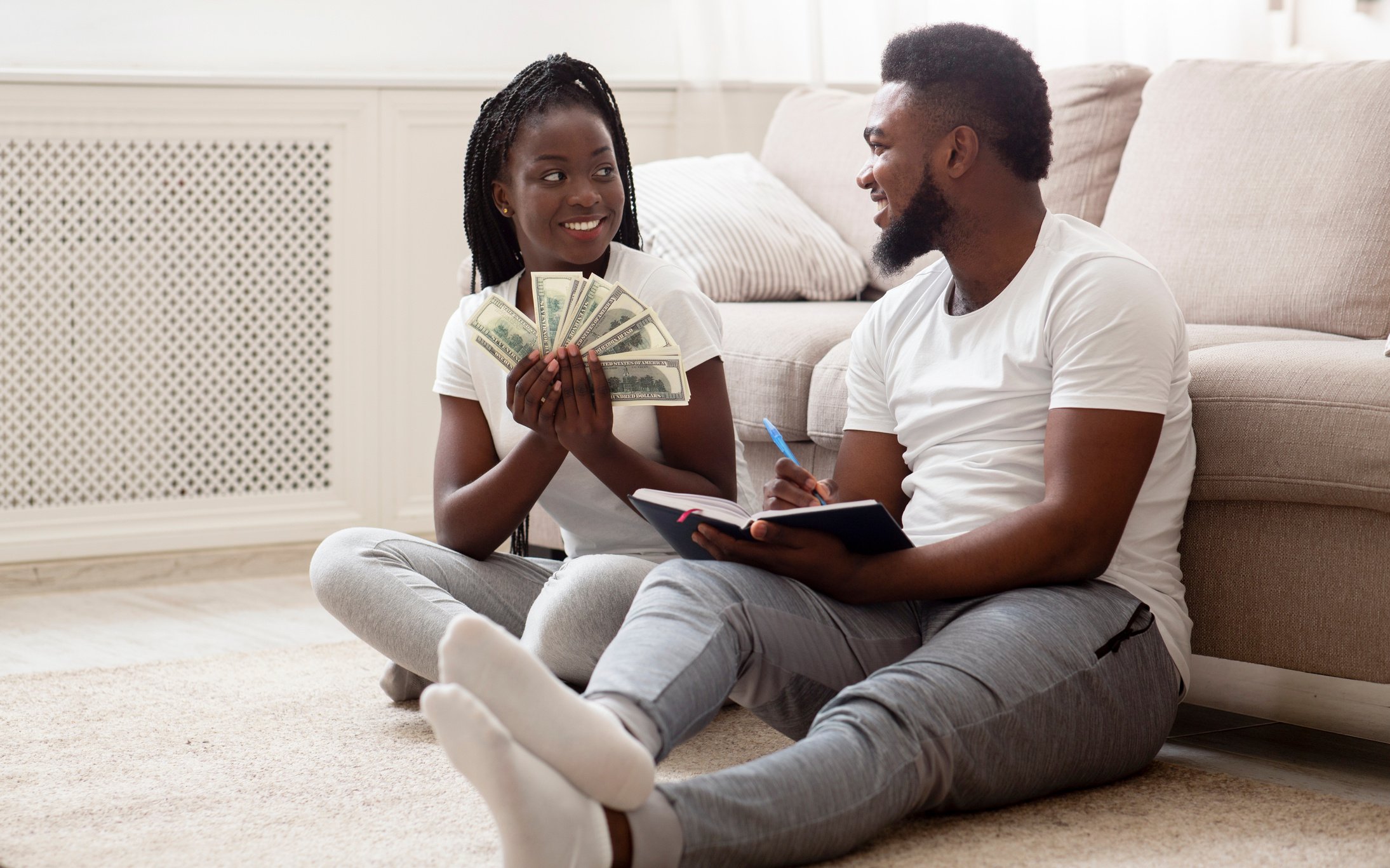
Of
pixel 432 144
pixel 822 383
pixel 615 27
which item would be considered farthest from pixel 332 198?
Answer: pixel 822 383

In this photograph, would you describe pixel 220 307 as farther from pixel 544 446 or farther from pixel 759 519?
pixel 759 519

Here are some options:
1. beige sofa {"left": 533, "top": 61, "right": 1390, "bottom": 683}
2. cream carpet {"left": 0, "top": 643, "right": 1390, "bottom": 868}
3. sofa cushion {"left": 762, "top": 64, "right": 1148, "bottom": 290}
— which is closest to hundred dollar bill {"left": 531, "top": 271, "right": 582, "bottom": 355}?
cream carpet {"left": 0, "top": 643, "right": 1390, "bottom": 868}

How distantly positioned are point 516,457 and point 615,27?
207 cm

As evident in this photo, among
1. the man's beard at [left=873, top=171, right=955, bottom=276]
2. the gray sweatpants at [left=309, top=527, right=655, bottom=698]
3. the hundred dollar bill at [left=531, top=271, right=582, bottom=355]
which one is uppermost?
the man's beard at [left=873, top=171, right=955, bottom=276]

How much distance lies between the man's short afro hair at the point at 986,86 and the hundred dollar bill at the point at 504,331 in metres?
0.51

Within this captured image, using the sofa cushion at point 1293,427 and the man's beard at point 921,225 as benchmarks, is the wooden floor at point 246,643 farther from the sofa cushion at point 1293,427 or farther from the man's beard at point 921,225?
the man's beard at point 921,225

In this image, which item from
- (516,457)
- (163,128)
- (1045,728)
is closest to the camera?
(1045,728)

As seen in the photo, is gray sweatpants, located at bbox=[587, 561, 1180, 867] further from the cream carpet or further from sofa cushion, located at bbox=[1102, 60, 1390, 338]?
sofa cushion, located at bbox=[1102, 60, 1390, 338]

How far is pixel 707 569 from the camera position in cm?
147

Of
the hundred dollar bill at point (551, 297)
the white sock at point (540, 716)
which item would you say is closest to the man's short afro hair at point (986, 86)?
the hundred dollar bill at point (551, 297)

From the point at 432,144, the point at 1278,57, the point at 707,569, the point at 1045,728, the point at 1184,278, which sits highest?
the point at 1278,57

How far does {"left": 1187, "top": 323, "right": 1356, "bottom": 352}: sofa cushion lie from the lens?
6.45 ft

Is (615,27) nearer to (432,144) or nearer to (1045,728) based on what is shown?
(432,144)

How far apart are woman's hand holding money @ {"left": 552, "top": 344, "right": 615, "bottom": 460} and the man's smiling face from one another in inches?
14.5
